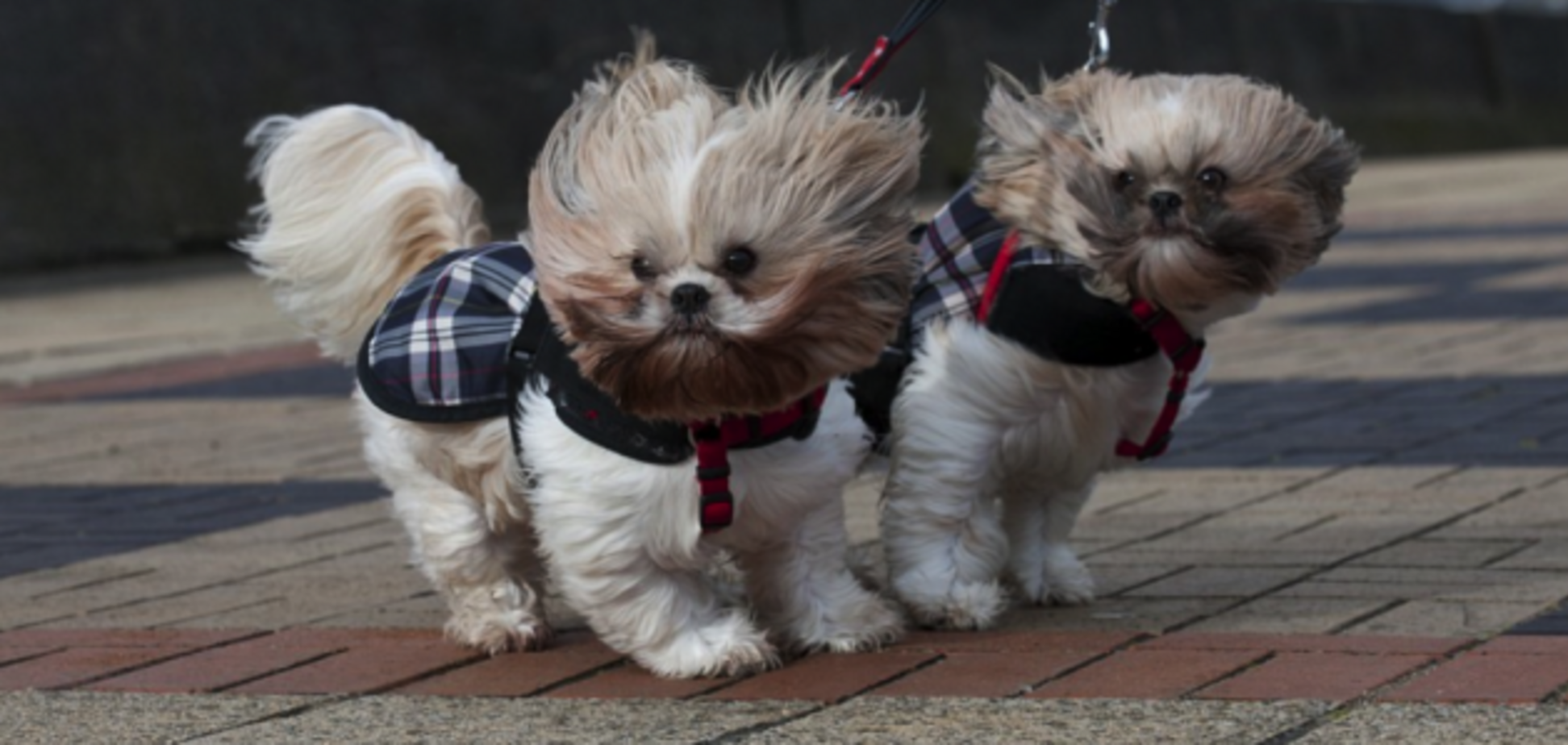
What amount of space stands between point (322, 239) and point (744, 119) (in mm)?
1291

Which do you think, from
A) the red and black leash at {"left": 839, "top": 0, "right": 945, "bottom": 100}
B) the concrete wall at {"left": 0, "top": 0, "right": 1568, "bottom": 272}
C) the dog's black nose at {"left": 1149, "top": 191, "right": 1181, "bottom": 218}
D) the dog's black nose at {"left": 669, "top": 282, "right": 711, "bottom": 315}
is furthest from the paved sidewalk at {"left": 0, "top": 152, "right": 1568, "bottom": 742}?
the concrete wall at {"left": 0, "top": 0, "right": 1568, "bottom": 272}

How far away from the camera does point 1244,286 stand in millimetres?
4262

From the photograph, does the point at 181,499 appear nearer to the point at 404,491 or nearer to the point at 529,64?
the point at 404,491

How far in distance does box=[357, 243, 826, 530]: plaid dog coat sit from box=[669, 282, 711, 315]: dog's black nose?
0.83ft

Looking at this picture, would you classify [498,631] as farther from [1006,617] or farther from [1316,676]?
[1316,676]

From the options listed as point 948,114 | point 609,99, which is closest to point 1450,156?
point 948,114

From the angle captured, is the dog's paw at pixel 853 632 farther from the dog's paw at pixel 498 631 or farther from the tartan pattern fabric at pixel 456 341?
the tartan pattern fabric at pixel 456 341

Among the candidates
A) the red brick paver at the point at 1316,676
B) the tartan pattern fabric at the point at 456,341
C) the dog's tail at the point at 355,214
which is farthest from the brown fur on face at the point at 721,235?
the dog's tail at the point at 355,214

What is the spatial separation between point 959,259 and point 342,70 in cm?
1273

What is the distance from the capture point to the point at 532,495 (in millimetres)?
4113

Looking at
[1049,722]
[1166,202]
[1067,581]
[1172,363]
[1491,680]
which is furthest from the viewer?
[1067,581]

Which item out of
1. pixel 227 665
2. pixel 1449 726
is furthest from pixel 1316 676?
pixel 227 665

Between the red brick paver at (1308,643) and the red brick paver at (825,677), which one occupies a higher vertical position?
the red brick paver at (1308,643)

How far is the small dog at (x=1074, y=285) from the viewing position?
4219 mm
